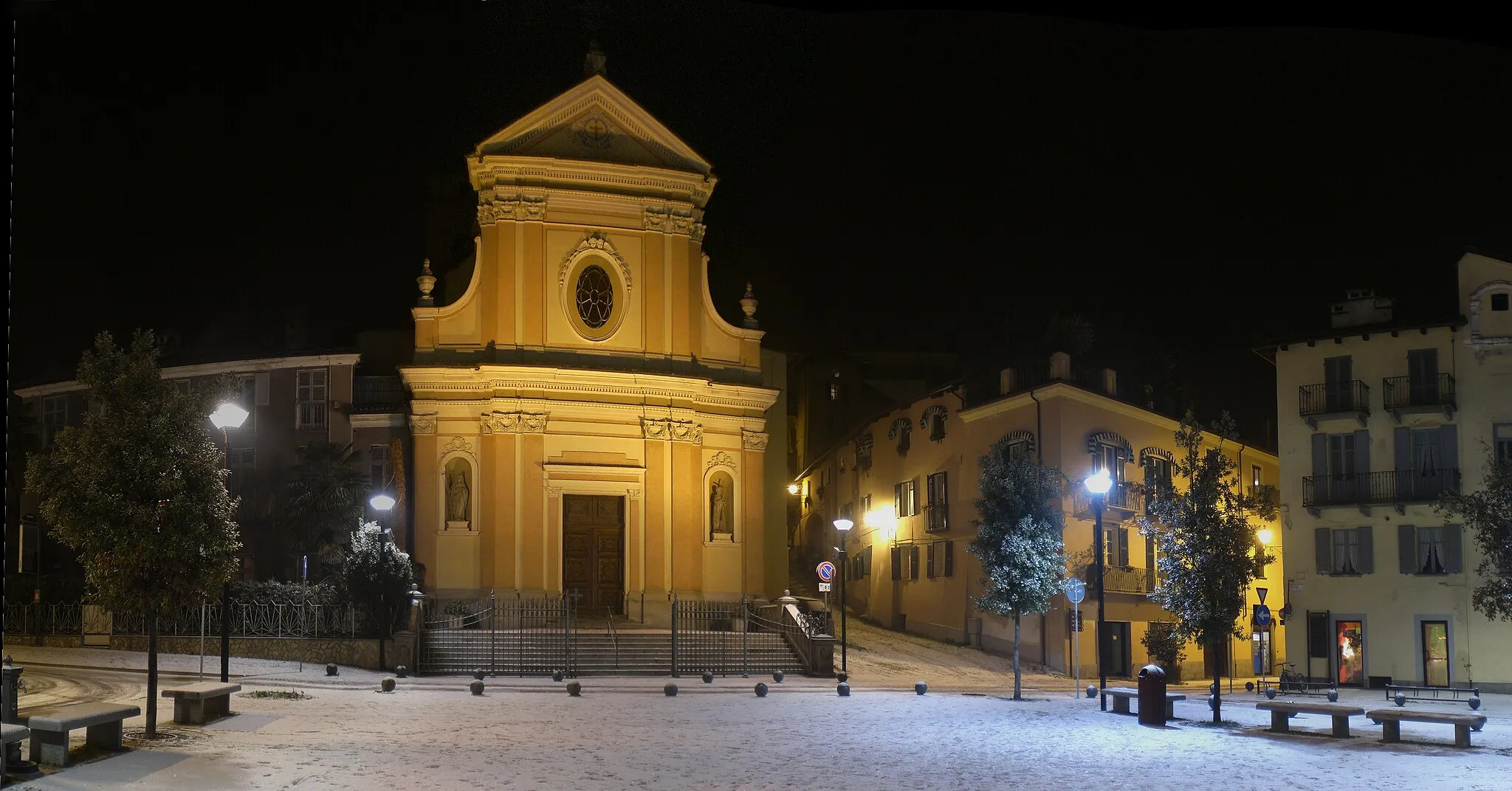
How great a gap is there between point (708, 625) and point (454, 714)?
16078mm

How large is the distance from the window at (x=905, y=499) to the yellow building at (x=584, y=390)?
Answer: 31.7 ft

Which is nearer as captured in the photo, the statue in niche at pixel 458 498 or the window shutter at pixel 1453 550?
the window shutter at pixel 1453 550

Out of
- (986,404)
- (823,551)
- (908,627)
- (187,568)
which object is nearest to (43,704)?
(187,568)

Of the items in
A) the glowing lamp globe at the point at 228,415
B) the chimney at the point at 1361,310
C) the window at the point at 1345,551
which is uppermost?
the chimney at the point at 1361,310

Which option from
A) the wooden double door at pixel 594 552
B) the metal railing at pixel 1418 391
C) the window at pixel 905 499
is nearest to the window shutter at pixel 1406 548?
the metal railing at pixel 1418 391

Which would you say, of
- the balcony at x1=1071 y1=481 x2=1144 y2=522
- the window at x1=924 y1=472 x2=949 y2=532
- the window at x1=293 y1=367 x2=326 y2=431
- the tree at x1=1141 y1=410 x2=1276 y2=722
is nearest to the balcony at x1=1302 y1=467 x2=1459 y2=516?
the balcony at x1=1071 y1=481 x2=1144 y2=522

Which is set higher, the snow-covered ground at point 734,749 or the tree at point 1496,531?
the tree at point 1496,531

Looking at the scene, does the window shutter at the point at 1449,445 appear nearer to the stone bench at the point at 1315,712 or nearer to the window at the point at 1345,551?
the window at the point at 1345,551

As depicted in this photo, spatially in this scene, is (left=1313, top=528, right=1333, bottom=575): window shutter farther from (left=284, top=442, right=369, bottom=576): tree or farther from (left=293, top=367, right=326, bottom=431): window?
(left=293, top=367, right=326, bottom=431): window

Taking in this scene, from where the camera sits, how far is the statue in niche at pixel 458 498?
41219 millimetres

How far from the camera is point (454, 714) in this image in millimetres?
22125

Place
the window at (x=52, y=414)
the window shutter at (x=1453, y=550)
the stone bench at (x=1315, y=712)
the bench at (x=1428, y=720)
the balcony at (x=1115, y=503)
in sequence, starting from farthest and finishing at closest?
the window at (x=52, y=414)
the balcony at (x=1115, y=503)
the window shutter at (x=1453, y=550)
the stone bench at (x=1315, y=712)
the bench at (x=1428, y=720)

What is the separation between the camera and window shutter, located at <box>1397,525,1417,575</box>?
41.3 metres

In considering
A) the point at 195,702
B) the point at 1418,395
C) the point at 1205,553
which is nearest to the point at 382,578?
the point at 195,702
